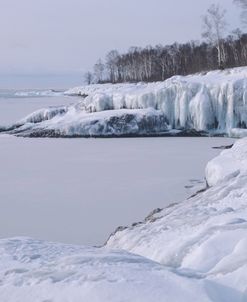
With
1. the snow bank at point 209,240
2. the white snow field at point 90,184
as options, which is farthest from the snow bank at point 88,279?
the white snow field at point 90,184

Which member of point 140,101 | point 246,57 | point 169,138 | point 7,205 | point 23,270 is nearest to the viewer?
point 23,270

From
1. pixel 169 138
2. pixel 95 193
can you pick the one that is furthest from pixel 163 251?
pixel 169 138

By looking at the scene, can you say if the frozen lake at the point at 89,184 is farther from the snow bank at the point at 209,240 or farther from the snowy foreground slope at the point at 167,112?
the snowy foreground slope at the point at 167,112

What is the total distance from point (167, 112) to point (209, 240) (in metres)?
24.5

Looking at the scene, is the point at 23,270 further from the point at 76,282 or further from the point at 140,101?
the point at 140,101

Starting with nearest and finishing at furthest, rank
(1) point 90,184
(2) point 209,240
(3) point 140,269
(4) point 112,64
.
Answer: (3) point 140,269 → (2) point 209,240 → (1) point 90,184 → (4) point 112,64

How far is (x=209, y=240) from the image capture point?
4.37 meters

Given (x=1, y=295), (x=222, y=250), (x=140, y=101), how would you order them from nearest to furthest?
(x=1, y=295) < (x=222, y=250) < (x=140, y=101)

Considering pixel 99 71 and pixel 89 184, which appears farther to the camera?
pixel 99 71

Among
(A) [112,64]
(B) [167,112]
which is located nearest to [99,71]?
Result: (A) [112,64]

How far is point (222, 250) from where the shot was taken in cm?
406

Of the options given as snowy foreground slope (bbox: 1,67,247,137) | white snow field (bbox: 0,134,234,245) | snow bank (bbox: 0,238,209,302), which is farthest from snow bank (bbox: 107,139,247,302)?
snowy foreground slope (bbox: 1,67,247,137)

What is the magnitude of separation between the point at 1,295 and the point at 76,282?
1.66ft

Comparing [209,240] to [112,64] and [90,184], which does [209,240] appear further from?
[112,64]
